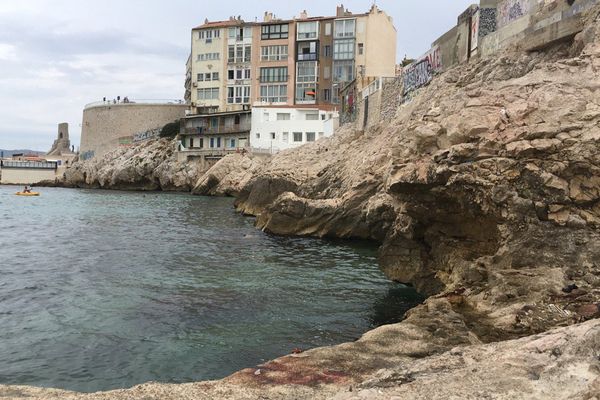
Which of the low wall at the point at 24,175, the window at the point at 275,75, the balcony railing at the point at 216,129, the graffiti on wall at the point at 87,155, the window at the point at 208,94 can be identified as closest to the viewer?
the balcony railing at the point at 216,129

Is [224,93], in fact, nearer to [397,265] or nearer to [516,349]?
[397,265]

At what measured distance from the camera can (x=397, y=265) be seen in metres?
15.3

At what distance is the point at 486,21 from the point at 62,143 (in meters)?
146

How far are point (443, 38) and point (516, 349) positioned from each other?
2642 cm

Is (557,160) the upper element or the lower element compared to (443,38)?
lower

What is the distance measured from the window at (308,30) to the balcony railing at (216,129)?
1595cm

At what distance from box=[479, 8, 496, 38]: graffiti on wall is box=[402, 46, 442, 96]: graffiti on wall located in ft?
16.9

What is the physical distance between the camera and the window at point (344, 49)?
74.6 metres

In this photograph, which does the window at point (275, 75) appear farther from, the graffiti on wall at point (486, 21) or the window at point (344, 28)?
the graffiti on wall at point (486, 21)

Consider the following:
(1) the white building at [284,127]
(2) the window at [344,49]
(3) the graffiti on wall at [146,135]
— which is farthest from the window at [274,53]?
(3) the graffiti on wall at [146,135]

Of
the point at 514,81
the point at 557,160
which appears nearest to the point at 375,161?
the point at 514,81

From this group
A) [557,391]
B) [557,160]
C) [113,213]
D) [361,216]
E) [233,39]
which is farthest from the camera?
[233,39]

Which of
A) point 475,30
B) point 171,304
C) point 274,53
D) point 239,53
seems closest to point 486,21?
point 475,30

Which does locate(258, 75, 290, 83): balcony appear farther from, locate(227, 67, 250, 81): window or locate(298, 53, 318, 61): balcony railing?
locate(298, 53, 318, 61): balcony railing
